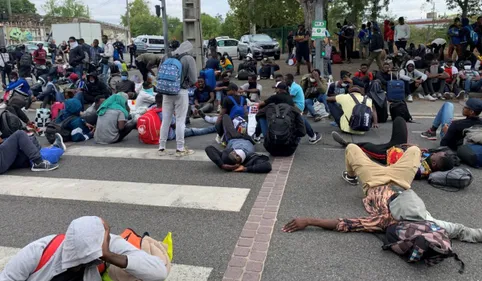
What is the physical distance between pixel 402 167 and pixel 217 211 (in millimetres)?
2165


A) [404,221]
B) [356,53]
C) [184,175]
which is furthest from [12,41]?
[404,221]

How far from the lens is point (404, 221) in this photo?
13.1 feet

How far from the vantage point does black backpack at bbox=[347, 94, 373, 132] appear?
8352 mm

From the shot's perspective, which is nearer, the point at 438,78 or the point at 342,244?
the point at 342,244

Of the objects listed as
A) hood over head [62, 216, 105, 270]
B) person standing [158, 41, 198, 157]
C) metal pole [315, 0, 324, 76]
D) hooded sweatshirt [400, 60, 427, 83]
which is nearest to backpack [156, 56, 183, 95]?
person standing [158, 41, 198, 157]

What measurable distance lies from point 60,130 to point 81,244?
268 inches

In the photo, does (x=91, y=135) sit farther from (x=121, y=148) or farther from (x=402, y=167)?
(x=402, y=167)

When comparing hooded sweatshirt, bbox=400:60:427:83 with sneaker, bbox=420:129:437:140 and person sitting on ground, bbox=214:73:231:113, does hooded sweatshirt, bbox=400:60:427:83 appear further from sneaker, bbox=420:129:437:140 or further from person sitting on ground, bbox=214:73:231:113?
person sitting on ground, bbox=214:73:231:113

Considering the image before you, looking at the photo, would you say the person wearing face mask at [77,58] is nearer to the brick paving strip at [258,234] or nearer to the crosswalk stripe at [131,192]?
the crosswalk stripe at [131,192]

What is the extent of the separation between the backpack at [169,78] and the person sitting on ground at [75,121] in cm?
279

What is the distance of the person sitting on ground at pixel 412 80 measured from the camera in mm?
12492

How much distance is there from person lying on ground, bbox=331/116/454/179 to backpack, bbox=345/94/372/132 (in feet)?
5.57

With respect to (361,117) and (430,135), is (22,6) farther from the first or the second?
(430,135)

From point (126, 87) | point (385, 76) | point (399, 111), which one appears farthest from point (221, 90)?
point (399, 111)
